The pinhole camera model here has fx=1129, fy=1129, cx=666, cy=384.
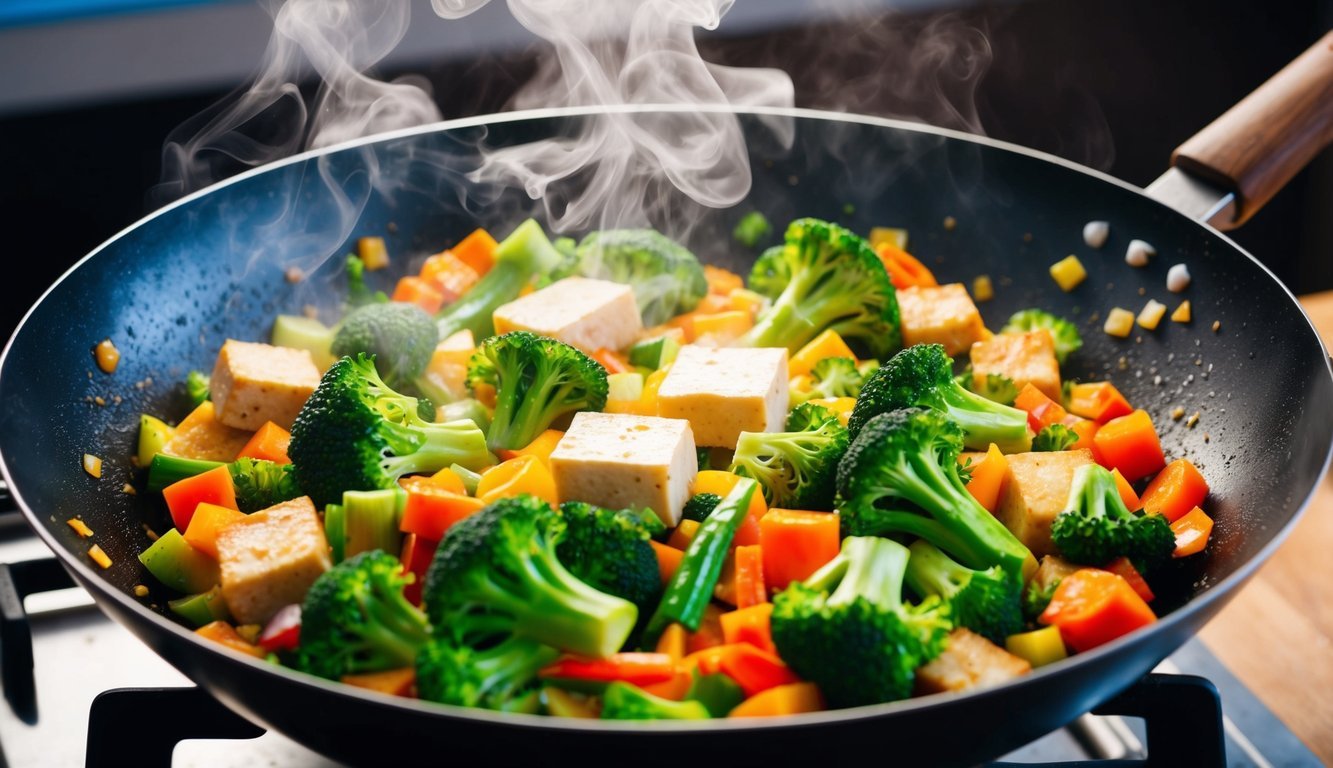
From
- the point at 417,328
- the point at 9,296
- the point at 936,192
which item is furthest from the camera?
the point at 9,296

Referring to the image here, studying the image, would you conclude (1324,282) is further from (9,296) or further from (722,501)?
(9,296)

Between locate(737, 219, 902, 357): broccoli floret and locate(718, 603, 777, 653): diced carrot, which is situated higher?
locate(737, 219, 902, 357): broccoli floret

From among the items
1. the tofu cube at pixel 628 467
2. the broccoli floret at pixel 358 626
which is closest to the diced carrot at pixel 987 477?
the tofu cube at pixel 628 467

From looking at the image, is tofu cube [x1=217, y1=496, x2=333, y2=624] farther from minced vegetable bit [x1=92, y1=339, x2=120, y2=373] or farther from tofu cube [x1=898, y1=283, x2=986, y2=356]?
tofu cube [x1=898, y1=283, x2=986, y2=356]

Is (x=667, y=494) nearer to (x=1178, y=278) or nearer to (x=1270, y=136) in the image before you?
(x=1178, y=278)

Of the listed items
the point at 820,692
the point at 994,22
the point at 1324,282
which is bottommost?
the point at 1324,282

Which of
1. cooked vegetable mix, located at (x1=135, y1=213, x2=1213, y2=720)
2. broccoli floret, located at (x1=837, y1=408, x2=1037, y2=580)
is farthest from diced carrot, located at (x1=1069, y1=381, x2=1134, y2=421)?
broccoli floret, located at (x1=837, y1=408, x2=1037, y2=580)

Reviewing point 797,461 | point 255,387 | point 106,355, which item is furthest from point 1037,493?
point 106,355

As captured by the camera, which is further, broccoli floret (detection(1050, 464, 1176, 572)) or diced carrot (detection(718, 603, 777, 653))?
broccoli floret (detection(1050, 464, 1176, 572))

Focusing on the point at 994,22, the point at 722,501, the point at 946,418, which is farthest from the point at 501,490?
the point at 994,22
